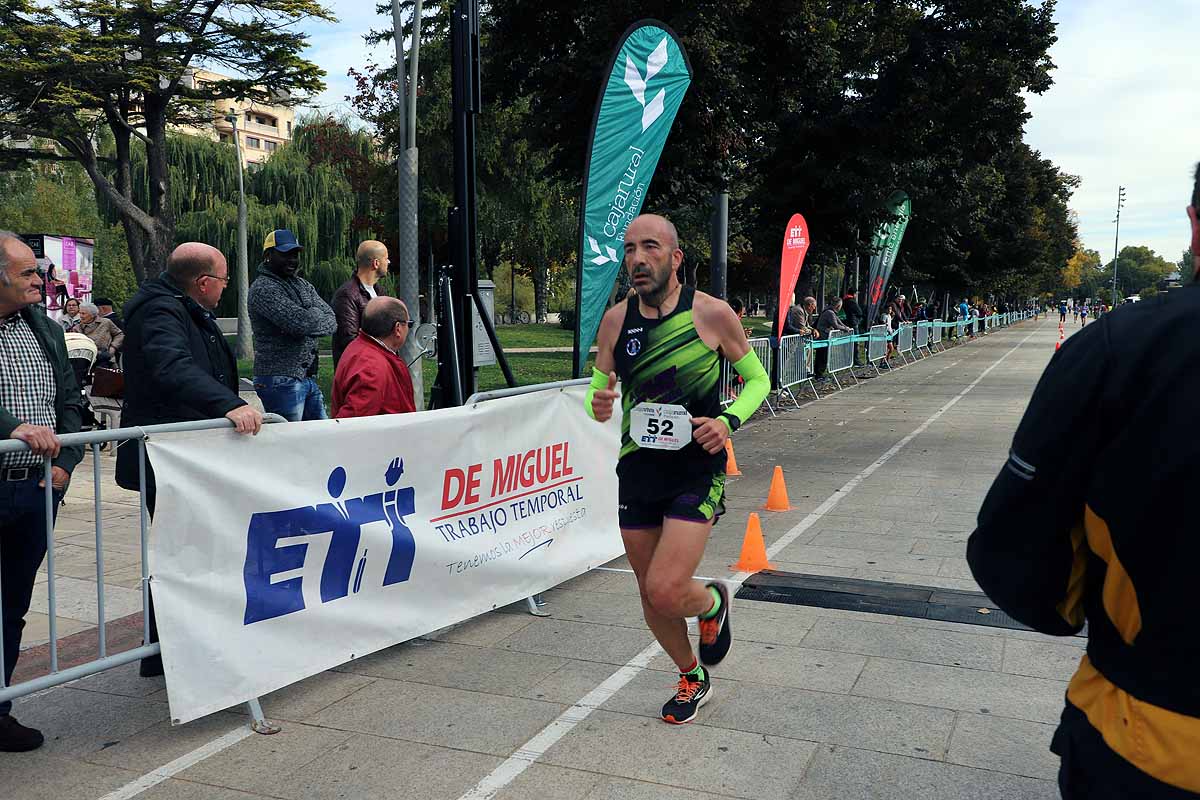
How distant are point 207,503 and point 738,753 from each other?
2.28 meters

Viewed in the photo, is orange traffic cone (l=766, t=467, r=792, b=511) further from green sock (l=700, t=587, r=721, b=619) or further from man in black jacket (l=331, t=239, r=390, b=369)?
green sock (l=700, t=587, r=721, b=619)

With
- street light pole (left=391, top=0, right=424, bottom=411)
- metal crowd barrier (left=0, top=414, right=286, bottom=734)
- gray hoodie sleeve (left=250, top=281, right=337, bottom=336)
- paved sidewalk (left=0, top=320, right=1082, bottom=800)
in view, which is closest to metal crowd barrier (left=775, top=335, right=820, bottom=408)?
street light pole (left=391, top=0, right=424, bottom=411)

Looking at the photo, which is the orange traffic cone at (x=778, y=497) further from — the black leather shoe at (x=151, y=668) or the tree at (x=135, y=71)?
the tree at (x=135, y=71)

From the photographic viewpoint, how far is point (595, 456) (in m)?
6.57

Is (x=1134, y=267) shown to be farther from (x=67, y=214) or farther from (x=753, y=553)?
(x=753, y=553)

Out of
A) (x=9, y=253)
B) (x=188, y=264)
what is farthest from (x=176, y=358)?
(x=9, y=253)

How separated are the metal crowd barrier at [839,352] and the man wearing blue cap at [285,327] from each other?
14.4 metres

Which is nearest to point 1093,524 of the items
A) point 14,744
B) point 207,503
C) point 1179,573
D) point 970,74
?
point 1179,573

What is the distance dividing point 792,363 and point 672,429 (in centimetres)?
1412

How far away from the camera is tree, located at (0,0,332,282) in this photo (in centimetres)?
2261

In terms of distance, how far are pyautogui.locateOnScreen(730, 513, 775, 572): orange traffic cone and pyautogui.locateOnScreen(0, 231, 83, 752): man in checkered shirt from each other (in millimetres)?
4005

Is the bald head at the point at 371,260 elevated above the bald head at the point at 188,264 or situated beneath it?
elevated above

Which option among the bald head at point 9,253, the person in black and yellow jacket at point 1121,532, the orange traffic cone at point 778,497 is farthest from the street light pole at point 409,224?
the person in black and yellow jacket at point 1121,532

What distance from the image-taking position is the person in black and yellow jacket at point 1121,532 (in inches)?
57.2
